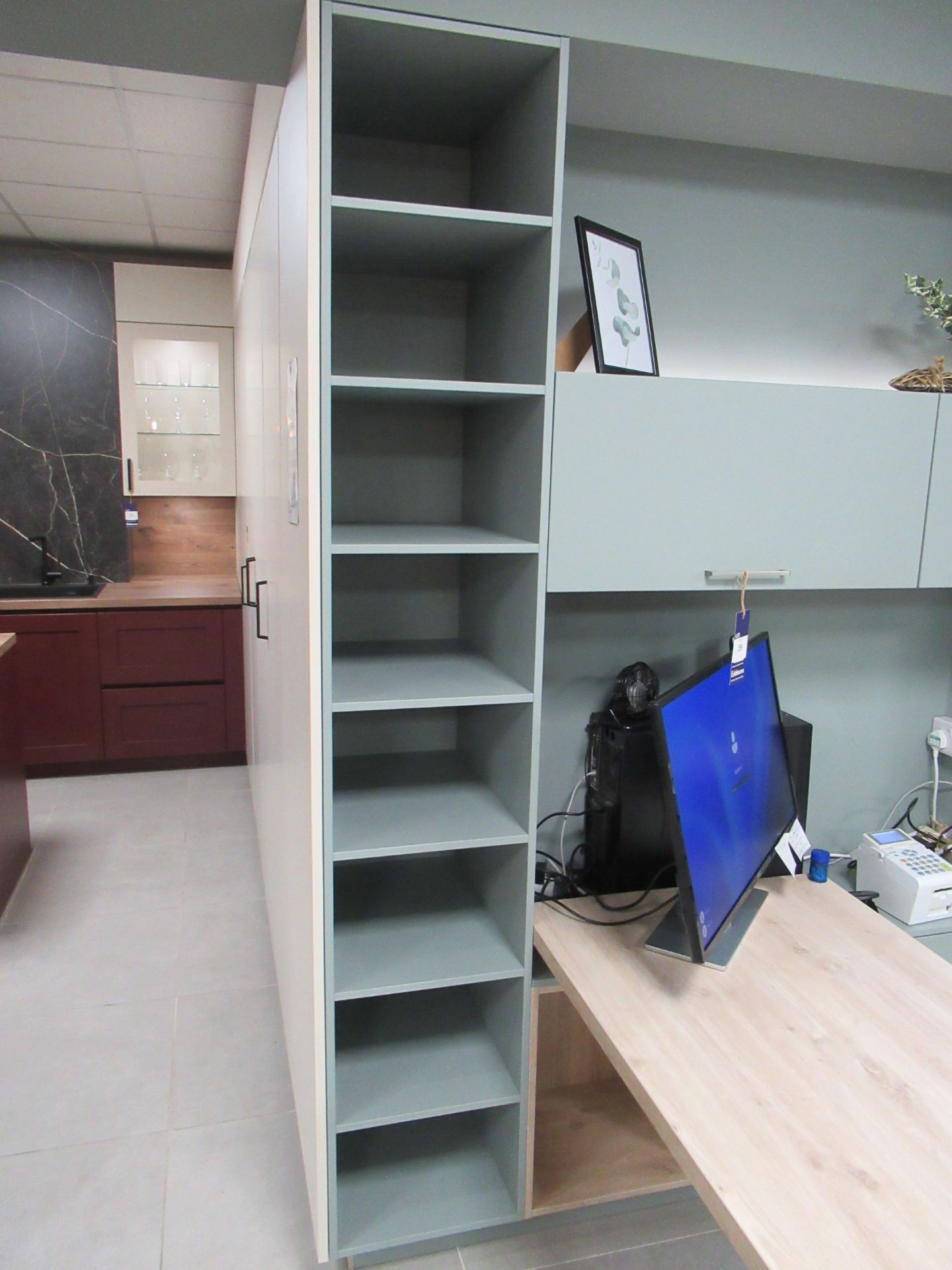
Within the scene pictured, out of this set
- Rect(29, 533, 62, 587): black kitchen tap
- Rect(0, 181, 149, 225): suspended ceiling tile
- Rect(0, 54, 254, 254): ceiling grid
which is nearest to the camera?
Rect(0, 54, 254, 254): ceiling grid

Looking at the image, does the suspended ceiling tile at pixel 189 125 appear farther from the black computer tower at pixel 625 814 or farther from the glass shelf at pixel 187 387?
the black computer tower at pixel 625 814

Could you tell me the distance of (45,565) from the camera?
4.45 m

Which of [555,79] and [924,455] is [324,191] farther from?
[924,455]

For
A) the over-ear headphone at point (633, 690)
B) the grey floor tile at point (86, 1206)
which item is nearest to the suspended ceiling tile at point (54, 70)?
the over-ear headphone at point (633, 690)

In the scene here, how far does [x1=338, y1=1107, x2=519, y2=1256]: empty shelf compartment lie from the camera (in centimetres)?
169

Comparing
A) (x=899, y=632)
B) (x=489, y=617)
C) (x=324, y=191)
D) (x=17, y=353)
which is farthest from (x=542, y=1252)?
(x=17, y=353)

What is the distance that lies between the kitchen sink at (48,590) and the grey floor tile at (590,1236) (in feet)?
11.0

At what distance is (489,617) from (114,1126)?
4.98 feet

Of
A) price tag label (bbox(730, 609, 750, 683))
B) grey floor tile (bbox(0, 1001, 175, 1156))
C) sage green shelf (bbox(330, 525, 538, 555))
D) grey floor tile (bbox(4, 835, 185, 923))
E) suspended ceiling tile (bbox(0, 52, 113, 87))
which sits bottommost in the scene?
grey floor tile (bbox(0, 1001, 175, 1156))

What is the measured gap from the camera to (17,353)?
4285mm

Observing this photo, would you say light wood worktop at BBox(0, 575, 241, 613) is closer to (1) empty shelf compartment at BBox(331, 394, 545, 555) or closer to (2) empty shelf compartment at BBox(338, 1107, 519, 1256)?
(1) empty shelf compartment at BBox(331, 394, 545, 555)

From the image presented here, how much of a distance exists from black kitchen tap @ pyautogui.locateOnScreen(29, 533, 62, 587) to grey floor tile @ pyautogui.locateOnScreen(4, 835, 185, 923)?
4.74 ft

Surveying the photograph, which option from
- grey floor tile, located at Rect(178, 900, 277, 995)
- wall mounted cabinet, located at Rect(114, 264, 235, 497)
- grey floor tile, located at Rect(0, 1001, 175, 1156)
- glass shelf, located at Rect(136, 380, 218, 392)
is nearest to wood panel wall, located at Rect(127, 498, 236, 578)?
wall mounted cabinet, located at Rect(114, 264, 235, 497)

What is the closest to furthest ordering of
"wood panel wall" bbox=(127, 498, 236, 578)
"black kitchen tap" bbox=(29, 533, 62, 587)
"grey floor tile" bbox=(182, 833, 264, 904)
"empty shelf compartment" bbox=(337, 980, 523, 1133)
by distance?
1. "empty shelf compartment" bbox=(337, 980, 523, 1133)
2. "grey floor tile" bbox=(182, 833, 264, 904)
3. "black kitchen tap" bbox=(29, 533, 62, 587)
4. "wood panel wall" bbox=(127, 498, 236, 578)
